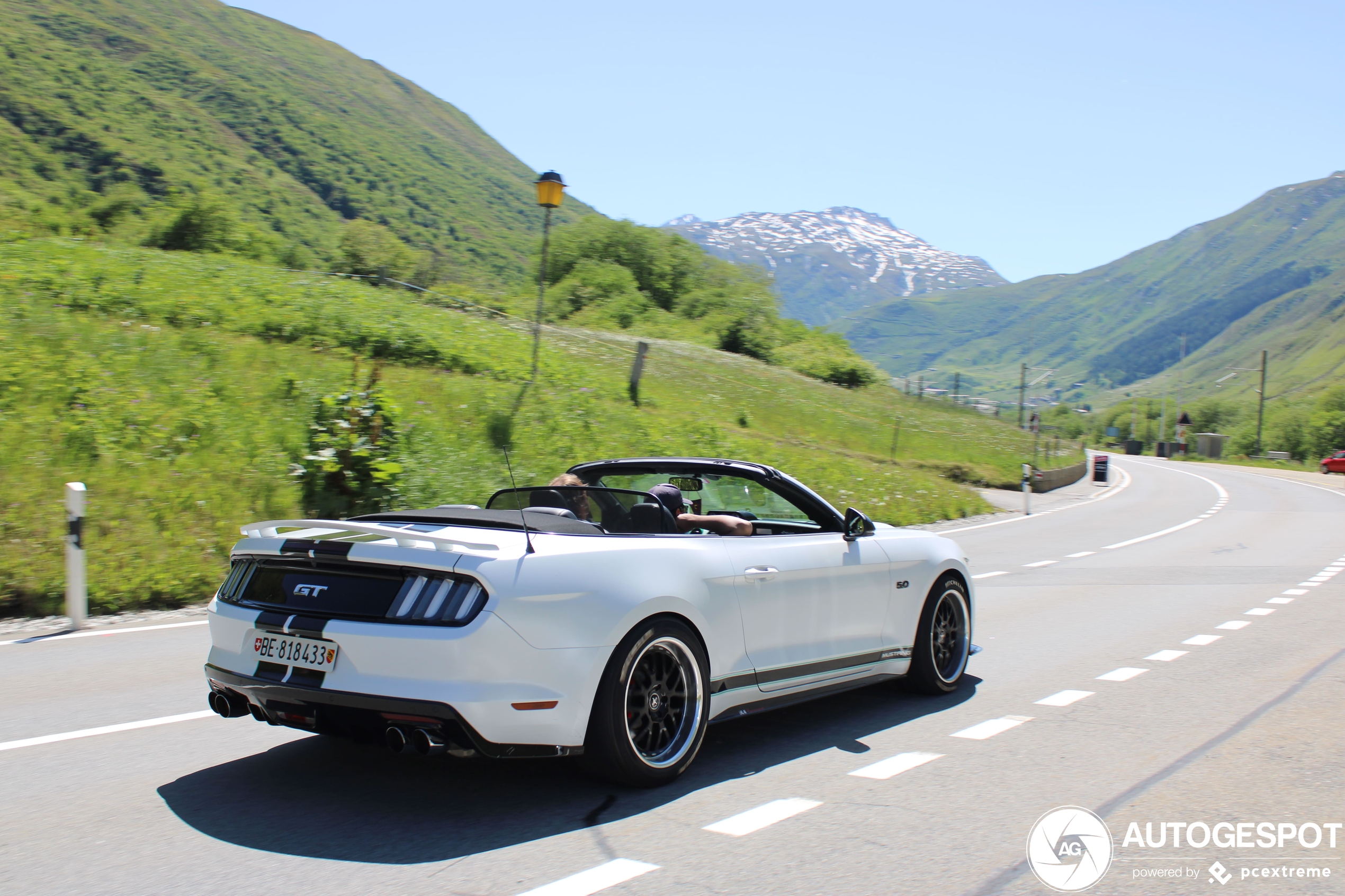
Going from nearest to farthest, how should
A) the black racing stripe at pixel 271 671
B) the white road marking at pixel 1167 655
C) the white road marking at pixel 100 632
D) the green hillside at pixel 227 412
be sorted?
1. the black racing stripe at pixel 271 671
2. the white road marking at pixel 100 632
3. the white road marking at pixel 1167 655
4. the green hillside at pixel 227 412

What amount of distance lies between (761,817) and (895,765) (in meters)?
1.05

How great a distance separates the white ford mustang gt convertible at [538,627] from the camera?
392 centimetres

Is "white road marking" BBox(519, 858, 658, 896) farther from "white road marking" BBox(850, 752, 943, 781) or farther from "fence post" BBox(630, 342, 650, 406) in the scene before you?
"fence post" BBox(630, 342, 650, 406)

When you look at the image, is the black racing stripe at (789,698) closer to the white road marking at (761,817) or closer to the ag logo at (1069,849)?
the white road marking at (761,817)

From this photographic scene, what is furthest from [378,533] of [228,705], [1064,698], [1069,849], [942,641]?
[1064,698]

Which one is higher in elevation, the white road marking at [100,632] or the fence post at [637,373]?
the fence post at [637,373]

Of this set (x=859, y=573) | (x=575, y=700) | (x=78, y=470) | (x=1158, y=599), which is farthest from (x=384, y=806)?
(x=1158, y=599)

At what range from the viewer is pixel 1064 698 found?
6609 mm

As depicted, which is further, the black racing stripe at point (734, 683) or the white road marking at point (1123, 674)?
the white road marking at point (1123, 674)

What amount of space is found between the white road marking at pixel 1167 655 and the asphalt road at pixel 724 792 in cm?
3

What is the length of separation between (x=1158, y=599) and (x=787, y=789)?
330 inches

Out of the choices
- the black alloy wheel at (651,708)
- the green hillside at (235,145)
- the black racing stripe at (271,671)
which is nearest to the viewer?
the black racing stripe at (271,671)

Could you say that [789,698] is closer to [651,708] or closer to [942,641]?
[651,708]

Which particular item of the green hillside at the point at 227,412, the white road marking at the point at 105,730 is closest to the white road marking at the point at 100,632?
the green hillside at the point at 227,412
